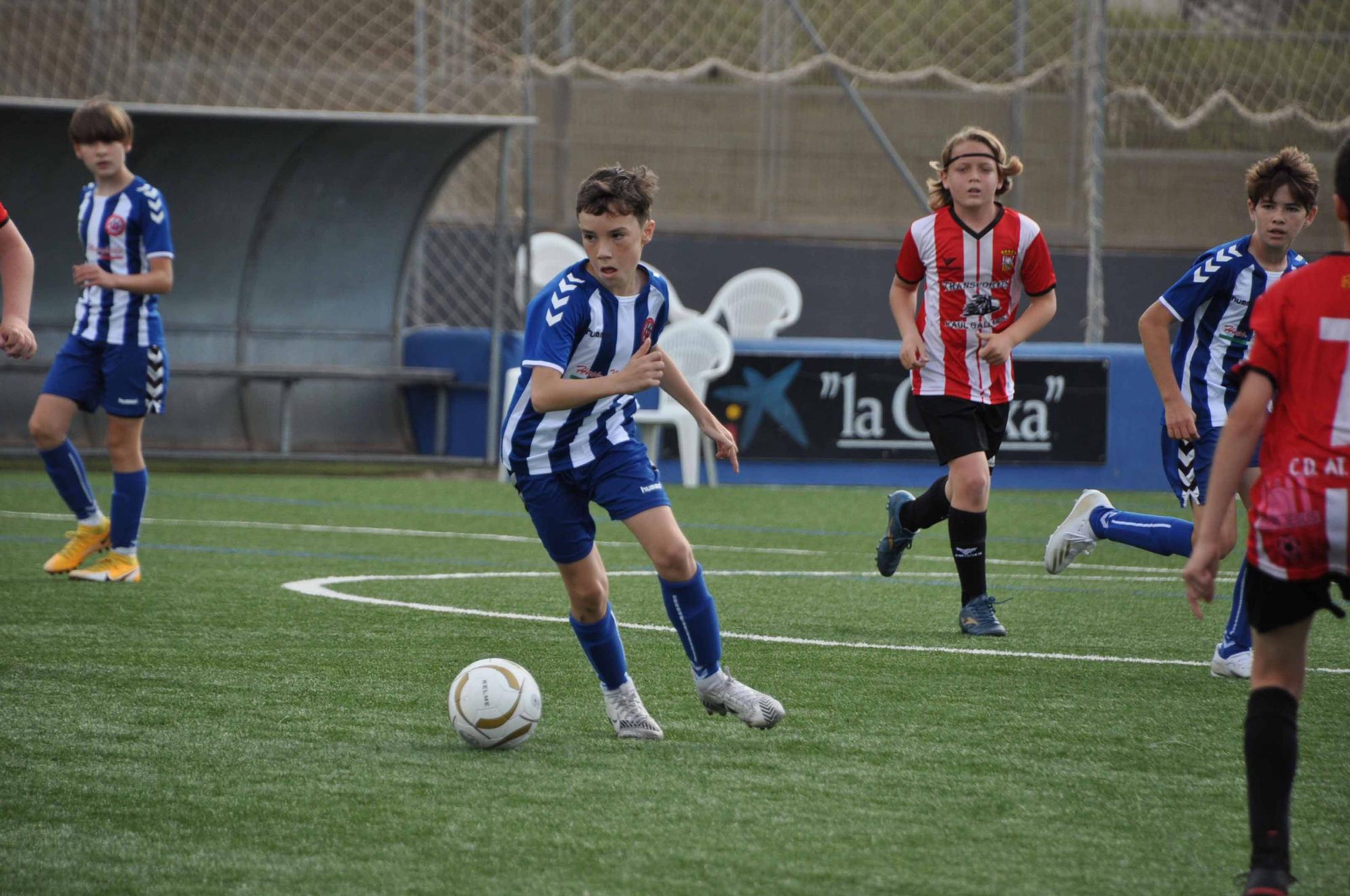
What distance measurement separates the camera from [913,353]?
6.08 metres

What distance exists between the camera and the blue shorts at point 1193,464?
5418 millimetres

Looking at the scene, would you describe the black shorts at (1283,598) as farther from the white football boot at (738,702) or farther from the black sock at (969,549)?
the black sock at (969,549)

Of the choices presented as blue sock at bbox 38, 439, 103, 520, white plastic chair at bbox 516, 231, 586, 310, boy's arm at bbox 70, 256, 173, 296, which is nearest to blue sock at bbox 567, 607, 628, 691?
boy's arm at bbox 70, 256, 173, 296

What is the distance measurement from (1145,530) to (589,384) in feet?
8.91

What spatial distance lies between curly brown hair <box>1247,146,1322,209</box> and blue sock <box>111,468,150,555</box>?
4547 mm

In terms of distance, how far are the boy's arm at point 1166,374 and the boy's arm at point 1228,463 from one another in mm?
2398

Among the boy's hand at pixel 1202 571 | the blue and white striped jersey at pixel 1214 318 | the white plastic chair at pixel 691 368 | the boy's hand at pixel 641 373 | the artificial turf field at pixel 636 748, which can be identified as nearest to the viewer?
the boy's hand at pixel 1202 571

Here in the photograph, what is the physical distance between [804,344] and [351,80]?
4944 millimetres

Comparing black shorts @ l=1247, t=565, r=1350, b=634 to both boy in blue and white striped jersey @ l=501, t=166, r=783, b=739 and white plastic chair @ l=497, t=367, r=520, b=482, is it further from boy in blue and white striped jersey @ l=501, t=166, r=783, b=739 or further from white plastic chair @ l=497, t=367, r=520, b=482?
white plastic chair @ l=497, t=367, r=520, b=482

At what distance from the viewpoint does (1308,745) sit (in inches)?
164

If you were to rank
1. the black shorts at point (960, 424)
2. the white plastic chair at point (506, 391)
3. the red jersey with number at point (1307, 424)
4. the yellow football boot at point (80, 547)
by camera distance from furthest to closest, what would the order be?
the white plastic chair at point (506, 391) < the yellow football boot at point (80, 547) < the black shorts at point (960, 424) < the red jersey with number at point (1307, 424)

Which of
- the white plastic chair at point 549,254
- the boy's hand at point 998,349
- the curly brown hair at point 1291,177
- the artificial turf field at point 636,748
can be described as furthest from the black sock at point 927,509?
the white plastic chair at point 549,254

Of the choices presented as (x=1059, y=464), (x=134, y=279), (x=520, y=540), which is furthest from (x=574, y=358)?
(x=1059, y=464)

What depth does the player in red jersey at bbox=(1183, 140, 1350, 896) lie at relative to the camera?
2773mm
